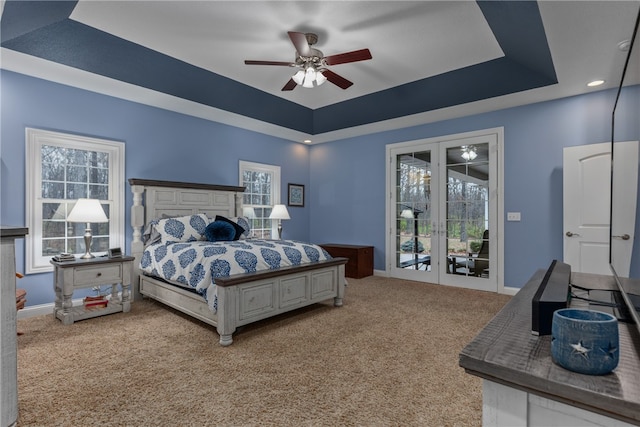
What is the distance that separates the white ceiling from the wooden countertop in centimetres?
248

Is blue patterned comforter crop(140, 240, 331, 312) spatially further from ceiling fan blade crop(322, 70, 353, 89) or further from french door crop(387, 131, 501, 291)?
french door crop(387, 131, 501, 291)

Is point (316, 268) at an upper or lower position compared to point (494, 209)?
lower

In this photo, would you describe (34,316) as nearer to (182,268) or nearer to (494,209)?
(182,268)

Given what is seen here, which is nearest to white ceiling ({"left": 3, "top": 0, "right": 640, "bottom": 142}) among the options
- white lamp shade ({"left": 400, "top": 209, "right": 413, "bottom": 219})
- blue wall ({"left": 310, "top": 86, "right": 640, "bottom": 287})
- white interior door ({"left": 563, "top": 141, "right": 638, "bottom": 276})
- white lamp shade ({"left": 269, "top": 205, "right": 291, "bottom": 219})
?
blue wall ({"left": 310, "top": 86, "right": 640, "bottom": 287})

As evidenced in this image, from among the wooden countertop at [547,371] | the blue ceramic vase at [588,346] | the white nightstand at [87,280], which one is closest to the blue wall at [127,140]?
the white nightstand at [87,280]

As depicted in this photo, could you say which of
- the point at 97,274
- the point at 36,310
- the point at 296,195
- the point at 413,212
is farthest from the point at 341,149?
the point at 36,310

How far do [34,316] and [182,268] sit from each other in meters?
1.77

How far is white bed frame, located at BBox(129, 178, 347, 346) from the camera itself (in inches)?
110

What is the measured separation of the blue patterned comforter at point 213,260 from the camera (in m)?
2.88

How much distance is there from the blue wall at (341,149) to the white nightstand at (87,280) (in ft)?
1.56

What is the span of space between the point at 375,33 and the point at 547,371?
3.41 metres

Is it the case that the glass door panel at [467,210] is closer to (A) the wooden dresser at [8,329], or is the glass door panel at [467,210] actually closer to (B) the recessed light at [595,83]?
(B) the recessed light at [595,83]

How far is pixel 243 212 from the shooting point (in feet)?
18.1

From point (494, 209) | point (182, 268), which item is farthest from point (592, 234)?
point (182, 268)
